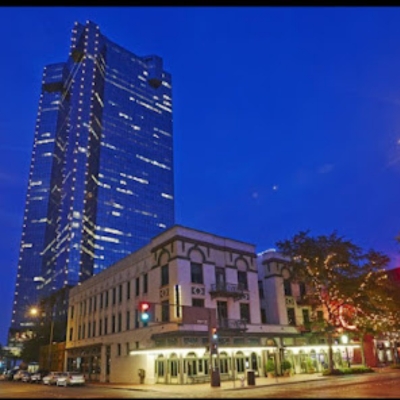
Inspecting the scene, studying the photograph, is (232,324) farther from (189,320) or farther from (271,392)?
(271,392)

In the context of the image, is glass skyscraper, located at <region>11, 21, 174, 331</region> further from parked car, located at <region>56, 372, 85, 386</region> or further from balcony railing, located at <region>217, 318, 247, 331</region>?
balcony railing, located at <region>217, 318, 247, 331</region>

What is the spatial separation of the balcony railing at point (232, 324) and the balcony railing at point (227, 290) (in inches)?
96.0

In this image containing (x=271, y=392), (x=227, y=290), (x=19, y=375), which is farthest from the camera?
(x=19, y=375)

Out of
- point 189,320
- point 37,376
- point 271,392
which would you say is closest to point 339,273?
point 189,320

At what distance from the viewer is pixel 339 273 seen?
144 feet

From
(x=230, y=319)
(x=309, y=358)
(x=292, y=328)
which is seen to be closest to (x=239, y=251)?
(x=230, y=319)

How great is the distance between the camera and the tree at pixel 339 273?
4297cm

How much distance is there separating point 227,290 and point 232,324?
3379mm

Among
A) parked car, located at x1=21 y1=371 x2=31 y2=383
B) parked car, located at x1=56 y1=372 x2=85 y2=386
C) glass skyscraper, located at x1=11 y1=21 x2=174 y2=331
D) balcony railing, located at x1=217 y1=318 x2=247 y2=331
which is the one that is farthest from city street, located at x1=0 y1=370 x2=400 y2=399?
glass skyscraper, located at x1=11 y1=21 x2=174 y2=331

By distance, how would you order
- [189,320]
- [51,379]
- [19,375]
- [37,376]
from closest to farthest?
[189,320] → [51,379] → [37,376] → [19,375]

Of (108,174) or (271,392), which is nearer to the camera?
(271,392)

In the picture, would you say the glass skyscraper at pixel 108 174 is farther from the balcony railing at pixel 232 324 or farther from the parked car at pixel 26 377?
the balcony railing at pixel 232 324

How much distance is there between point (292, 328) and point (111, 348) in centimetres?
2164

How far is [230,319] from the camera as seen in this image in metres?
41.3
